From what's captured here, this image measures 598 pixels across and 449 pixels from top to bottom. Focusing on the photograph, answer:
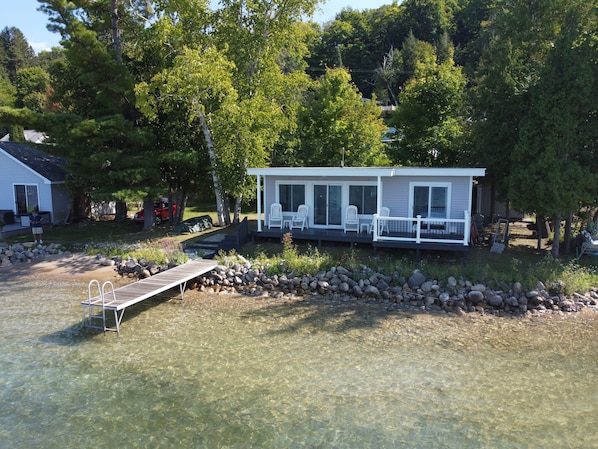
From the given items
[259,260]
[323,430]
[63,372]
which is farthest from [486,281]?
[63,372]

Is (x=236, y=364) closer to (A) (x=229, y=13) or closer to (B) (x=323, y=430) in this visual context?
(B) (x=323, y=430)

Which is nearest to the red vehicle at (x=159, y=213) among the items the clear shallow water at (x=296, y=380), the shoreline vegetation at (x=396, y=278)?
the shoreline vegetation at (x=396, y=278)

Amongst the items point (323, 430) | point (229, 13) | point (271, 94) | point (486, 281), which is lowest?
point (323, 430)

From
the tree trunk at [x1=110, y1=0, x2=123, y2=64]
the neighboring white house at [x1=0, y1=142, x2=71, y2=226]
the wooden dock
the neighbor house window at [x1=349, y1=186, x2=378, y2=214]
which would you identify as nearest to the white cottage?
the neighbor house window at [x1=349, y1=186, x2=378, y2=214]

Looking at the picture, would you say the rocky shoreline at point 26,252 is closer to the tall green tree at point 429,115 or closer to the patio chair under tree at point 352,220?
the patio chair under tree at point 352,220

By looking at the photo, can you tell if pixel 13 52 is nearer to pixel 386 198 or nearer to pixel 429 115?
pixel 429 115

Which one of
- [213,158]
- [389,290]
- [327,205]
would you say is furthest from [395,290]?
[213,158]
